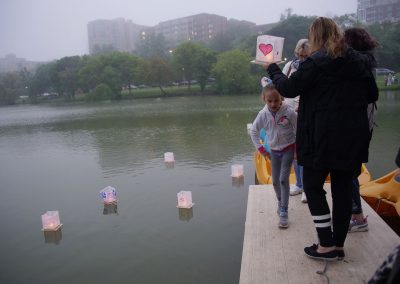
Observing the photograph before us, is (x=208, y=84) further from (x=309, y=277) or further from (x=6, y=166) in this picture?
(x=309, y=277)

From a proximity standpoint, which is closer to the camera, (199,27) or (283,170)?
(283,170)

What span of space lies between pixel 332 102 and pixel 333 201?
72 centimetres

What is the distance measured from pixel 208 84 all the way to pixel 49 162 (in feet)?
164

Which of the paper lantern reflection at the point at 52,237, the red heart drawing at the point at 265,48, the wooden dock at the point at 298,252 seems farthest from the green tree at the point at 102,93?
the red heart drawing at the point at 265,48

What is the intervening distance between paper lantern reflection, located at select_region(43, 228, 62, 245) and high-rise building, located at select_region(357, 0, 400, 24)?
74480 mm

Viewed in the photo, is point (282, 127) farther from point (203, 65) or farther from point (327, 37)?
point (203, 65)

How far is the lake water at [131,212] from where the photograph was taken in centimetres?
422

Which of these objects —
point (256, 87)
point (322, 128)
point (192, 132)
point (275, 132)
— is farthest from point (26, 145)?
point (256, 87)

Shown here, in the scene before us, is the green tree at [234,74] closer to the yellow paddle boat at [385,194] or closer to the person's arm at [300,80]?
the yellow paddle boat at [385,194]

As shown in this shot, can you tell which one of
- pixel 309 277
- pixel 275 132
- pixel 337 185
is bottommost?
pixel 309 277

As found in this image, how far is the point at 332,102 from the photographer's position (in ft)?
8.06

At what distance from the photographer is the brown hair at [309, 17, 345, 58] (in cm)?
→ 240

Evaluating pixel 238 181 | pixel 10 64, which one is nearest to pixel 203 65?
pixel 10 64

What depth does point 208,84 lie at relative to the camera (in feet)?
195
